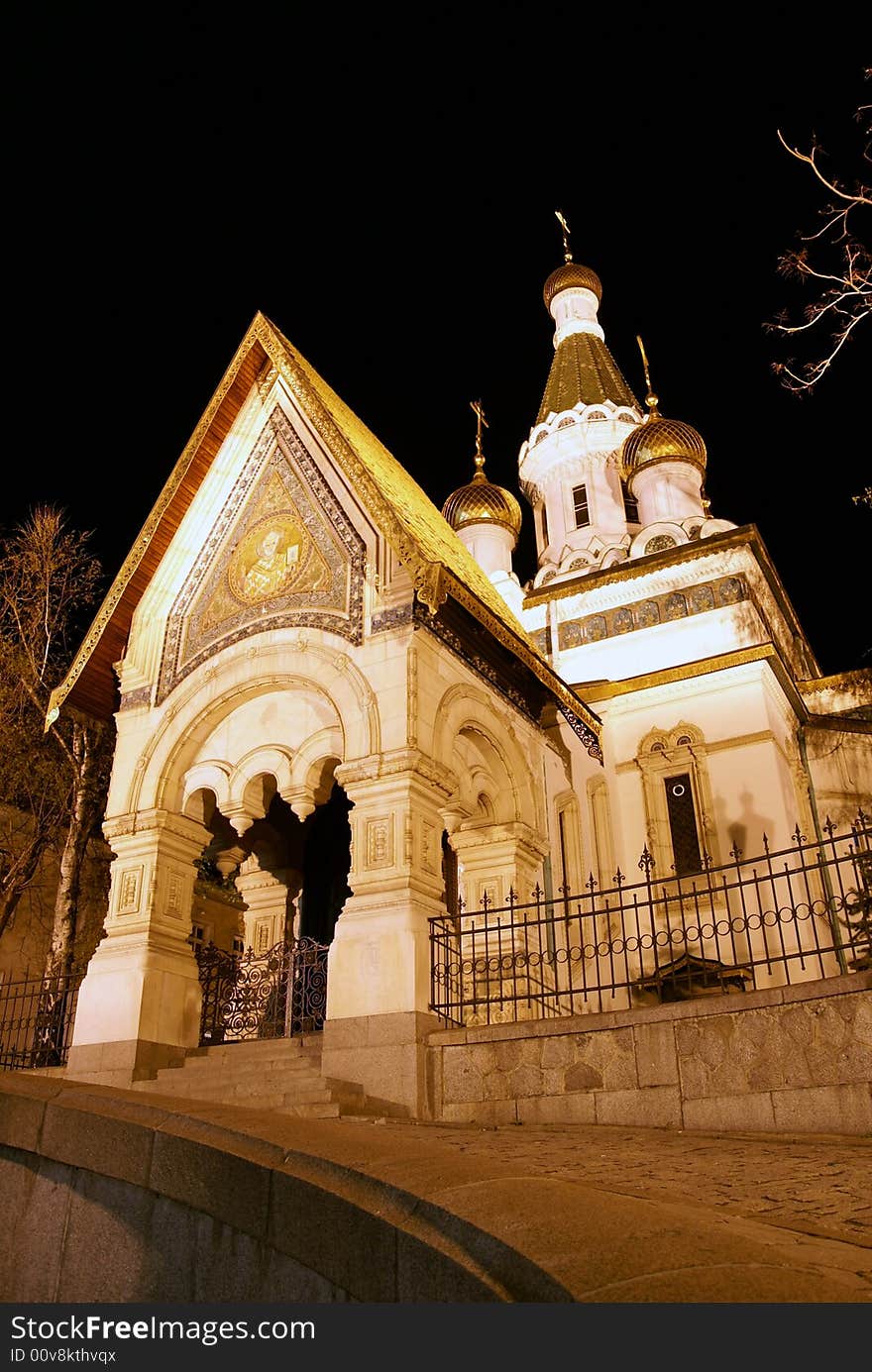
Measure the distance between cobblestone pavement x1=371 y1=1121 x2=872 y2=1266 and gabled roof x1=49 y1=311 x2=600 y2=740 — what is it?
620 centimetres

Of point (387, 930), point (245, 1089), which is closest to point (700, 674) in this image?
point (387, 930)

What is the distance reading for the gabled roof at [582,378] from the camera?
94.9 feet

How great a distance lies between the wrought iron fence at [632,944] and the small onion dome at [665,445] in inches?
375

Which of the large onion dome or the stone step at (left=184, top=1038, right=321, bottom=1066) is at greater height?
the large onion dome

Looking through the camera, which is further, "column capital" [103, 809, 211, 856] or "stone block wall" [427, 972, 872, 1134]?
"column capital" [103, 809, 211, 856]

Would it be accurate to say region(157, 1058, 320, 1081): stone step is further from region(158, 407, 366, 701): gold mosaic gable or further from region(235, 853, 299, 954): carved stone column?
region(158, 407, 366, 701): gold mosaic gable

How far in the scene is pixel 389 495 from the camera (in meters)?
12.1

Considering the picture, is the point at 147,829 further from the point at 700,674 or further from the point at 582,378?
the point at 582,378

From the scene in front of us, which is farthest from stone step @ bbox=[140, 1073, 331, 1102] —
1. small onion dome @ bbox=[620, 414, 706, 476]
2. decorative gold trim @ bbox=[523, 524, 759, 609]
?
small onion dome @ bbox=[620, 414, 706, 476]

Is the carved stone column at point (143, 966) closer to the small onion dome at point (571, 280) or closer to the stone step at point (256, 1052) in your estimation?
the stone step at point (256, 1052)

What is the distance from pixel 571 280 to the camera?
33.1 m

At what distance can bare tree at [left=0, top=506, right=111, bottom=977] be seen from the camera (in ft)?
57.0

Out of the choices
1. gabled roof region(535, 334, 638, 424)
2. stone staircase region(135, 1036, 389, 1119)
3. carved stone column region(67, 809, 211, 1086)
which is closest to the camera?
stone staircase region(135, 1036, 389, 1119)

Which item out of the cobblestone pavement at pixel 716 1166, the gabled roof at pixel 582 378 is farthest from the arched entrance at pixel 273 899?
Answer: the gabled roof at pixel 582 378
